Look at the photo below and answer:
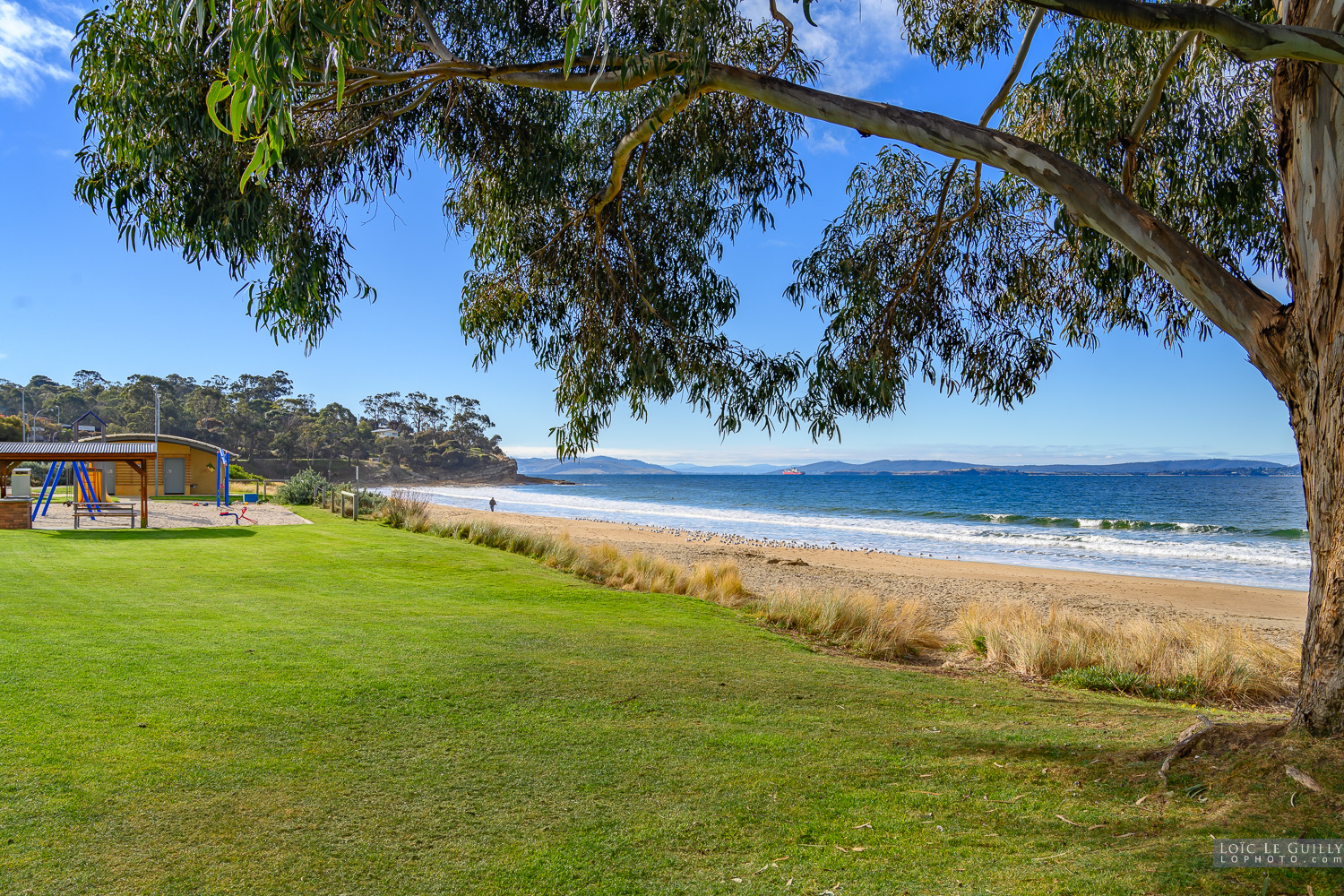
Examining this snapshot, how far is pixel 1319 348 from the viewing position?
3564mm

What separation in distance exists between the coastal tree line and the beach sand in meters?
65.1

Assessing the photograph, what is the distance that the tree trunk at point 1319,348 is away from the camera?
348 cm

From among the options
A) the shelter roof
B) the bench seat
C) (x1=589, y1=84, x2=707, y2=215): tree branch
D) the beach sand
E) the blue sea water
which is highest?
(x1=589, y1=84, x2=707, y2=215): tree branch

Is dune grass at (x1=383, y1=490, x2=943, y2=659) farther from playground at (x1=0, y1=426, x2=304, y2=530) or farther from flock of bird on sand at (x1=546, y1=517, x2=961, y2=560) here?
flock of bird on sand at (x1=546, y1=517, x2=961, y2=560)

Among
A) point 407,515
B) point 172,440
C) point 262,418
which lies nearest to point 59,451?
point 407,515

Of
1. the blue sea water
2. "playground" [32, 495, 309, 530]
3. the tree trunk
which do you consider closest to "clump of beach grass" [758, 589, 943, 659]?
the tree trunk

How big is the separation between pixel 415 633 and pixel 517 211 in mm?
4151

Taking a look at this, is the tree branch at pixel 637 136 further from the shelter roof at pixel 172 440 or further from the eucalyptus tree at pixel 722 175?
the shelter roof at pixel 172 440

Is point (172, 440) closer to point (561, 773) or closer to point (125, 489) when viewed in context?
point (125, 489)

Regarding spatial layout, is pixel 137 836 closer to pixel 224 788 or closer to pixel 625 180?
pixel 224 788

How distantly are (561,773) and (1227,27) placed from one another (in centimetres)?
474

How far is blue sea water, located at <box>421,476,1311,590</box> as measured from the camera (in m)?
21.9

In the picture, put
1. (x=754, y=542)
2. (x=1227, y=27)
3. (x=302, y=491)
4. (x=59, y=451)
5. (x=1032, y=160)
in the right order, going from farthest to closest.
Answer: (x=754, y=542) < (x=302, y=491) < (x=59, y=451) < (x=1032, y=160) < (x=1227, y=27)

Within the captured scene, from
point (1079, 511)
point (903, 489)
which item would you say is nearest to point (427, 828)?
point (1079, 511)
